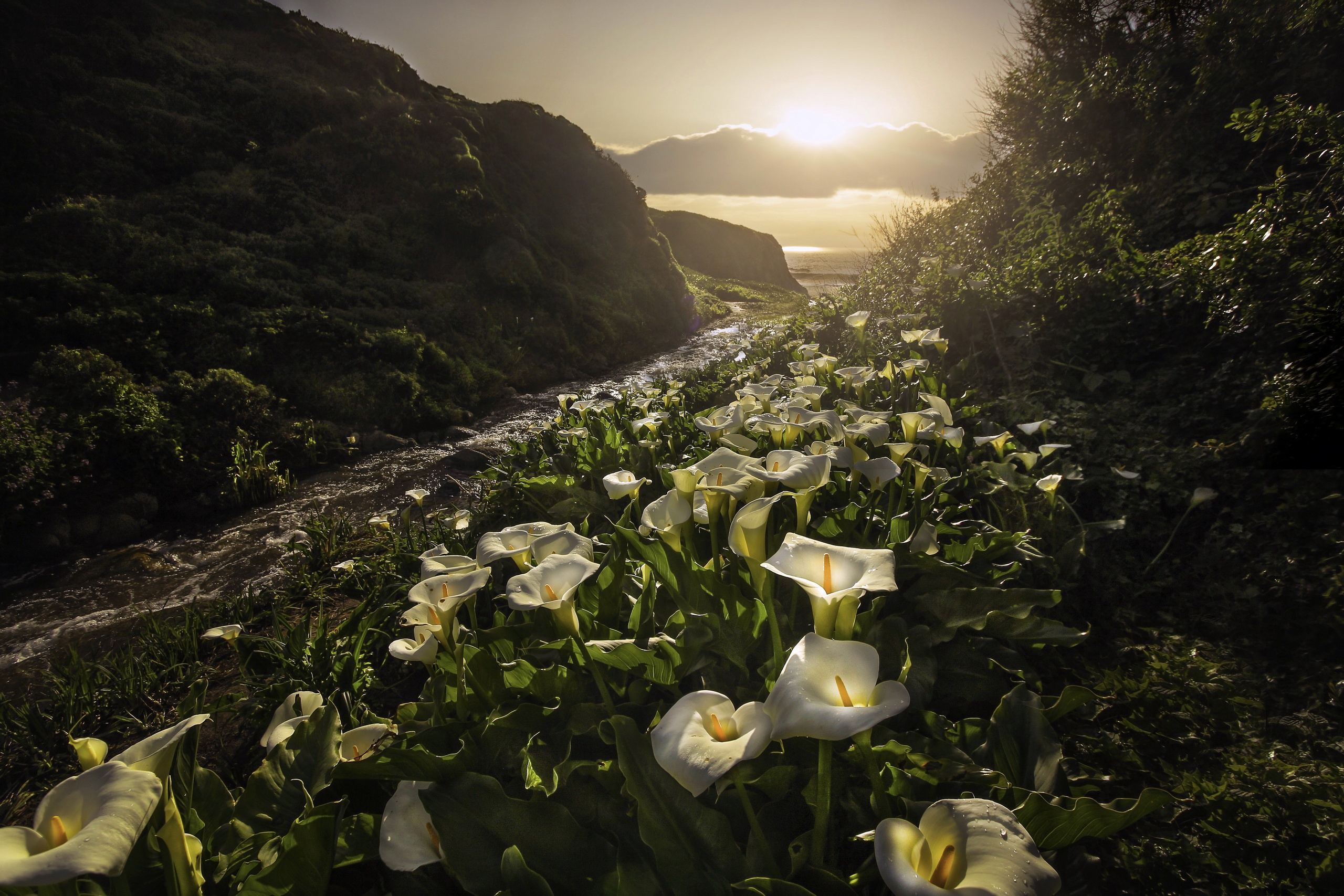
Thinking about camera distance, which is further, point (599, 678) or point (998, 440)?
point (998, 440)

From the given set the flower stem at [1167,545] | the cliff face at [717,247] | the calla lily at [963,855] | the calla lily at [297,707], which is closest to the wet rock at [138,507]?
the calla lily at [297,707]

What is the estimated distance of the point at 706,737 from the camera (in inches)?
46.4

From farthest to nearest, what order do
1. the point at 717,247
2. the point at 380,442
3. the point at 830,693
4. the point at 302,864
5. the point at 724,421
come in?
the point at 717,247 → the point at 380,442 → the point at 724,421 → the point at 302,864 → the point at 830,693

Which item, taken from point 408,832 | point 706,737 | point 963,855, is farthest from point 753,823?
point 408,832

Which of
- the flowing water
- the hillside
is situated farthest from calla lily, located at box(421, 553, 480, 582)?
the hillside

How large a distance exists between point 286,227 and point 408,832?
1585 centimetres

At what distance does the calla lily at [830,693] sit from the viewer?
3.33 ft

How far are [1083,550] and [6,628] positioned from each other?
26.2ft

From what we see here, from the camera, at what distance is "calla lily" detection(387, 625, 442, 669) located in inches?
67.8

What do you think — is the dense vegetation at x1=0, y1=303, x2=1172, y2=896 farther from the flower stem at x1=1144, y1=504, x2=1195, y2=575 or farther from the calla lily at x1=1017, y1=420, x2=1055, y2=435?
the flower stem at x1=1144, y1=504, x2=1195, y2=575

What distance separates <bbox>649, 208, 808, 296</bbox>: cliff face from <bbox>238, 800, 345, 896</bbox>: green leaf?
49327mm

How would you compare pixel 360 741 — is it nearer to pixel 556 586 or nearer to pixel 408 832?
pixel 408 832

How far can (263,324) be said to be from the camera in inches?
381

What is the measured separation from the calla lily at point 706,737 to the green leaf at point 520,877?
410 mm
